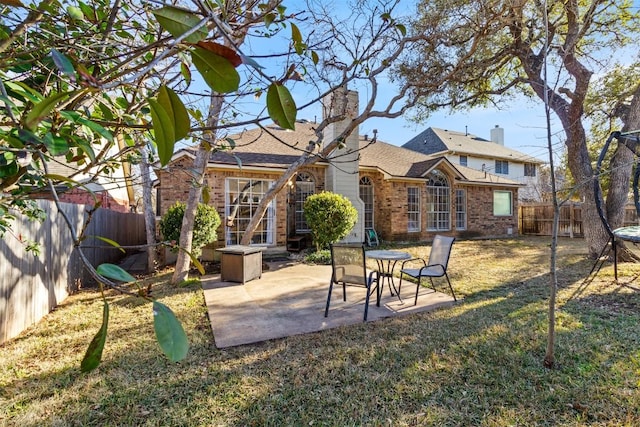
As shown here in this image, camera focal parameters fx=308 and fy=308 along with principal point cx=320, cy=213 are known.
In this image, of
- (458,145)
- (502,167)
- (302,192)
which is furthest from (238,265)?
(502,167)

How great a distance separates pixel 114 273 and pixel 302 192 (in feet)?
35.9

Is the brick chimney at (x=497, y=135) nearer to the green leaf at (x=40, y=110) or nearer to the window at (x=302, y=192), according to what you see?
the window at (x=302, y=192)

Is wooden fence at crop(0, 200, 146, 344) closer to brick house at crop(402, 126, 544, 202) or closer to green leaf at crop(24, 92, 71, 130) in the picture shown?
green leaf at crop(24, 92, 71, 130)

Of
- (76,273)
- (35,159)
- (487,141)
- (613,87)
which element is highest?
(487,141)

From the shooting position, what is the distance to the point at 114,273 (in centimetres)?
74

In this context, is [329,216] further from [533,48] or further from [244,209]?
[533,48]

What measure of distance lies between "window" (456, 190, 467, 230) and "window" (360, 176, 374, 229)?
15.2ft

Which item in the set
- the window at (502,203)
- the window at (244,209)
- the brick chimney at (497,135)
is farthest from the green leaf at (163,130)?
the brick chimney at (497,135)

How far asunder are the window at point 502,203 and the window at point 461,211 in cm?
226

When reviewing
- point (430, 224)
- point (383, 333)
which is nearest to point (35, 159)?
point (383, 333)

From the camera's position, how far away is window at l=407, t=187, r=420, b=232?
13.7 m

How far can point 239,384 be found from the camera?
2.79 metres

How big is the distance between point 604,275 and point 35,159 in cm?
900

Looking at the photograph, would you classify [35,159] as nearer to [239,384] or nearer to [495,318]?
[239,384]
